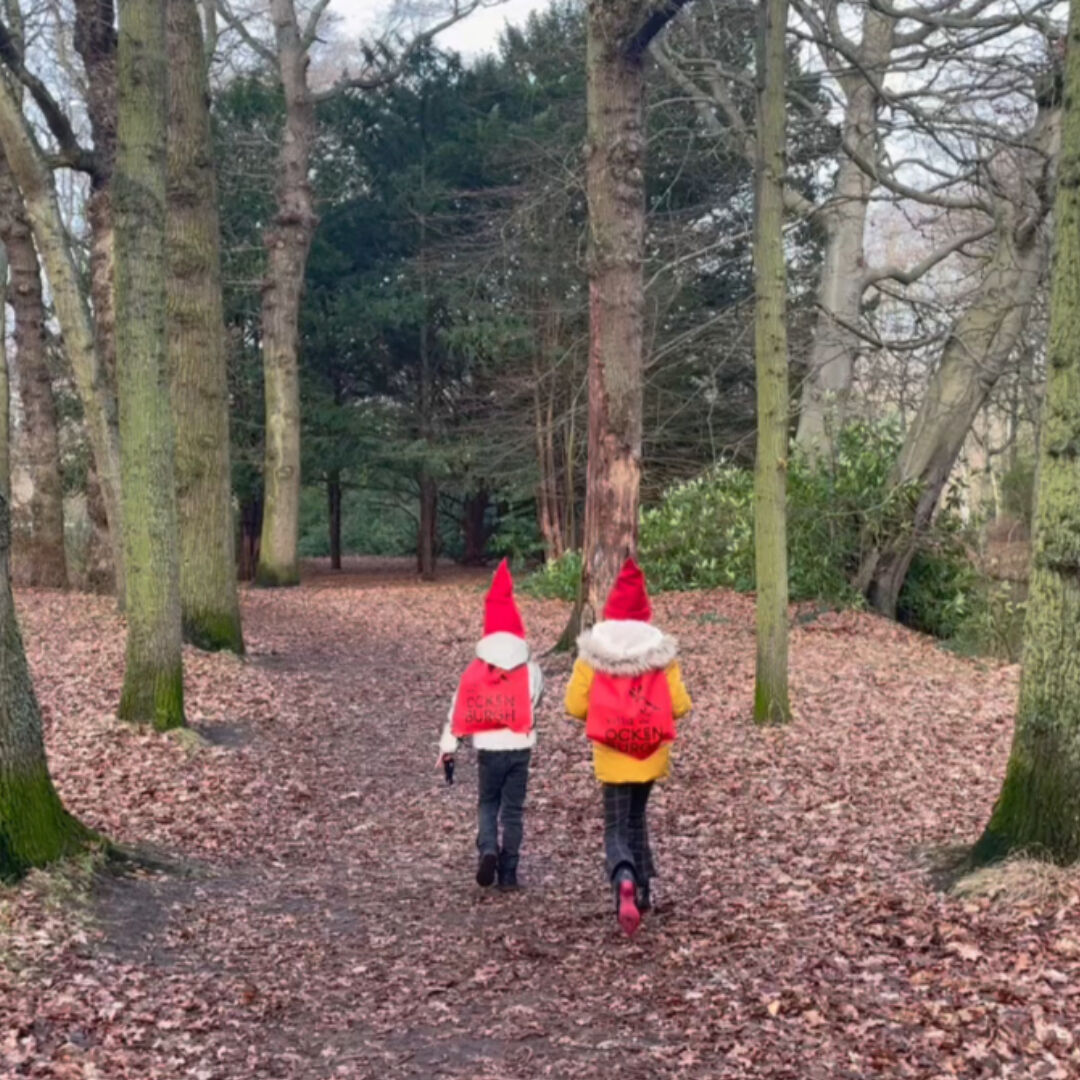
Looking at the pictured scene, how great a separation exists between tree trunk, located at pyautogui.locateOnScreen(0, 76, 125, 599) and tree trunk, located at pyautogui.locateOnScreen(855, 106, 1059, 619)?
10148 millimetres

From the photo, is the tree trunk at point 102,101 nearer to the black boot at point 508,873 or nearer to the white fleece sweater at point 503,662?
the white fleece sweater at point 503,662

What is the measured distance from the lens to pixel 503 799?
6.72 meters

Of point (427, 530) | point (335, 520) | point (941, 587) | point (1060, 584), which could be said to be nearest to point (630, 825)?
point (1060, 584)

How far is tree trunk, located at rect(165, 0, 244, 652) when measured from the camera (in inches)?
508

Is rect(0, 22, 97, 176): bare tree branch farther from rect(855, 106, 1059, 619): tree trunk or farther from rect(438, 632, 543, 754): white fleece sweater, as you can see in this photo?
rect(855, 106, 1059, 619): tree trunk

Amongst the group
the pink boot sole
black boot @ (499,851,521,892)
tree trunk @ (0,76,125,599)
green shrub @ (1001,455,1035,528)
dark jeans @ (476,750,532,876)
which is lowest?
black boot @ (499,851,521,892)

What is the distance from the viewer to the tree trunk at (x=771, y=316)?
940 cm

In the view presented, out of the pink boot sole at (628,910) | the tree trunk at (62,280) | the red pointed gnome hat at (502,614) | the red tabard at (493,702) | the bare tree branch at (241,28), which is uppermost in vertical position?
the bare tree branch at (241,28)

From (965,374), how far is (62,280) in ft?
39.5

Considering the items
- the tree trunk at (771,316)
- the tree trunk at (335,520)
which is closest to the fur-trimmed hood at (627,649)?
the tree trunk at (771,316)

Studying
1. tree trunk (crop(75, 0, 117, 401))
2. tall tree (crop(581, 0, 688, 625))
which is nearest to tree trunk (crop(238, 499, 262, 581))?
tree trunk (crop(75, 0, 117, 401))

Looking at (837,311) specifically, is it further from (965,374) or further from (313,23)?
(313,23)

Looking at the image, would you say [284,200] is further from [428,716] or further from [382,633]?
[428,716]

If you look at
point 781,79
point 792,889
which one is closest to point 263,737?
point 792,889
